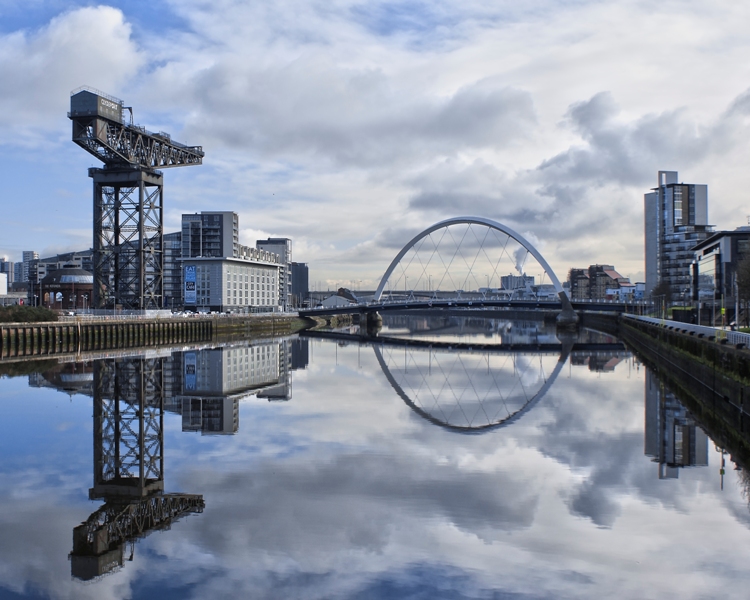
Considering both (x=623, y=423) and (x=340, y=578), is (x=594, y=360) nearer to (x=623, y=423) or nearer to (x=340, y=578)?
(x=623, y=423)

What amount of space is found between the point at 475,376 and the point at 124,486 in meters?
22.2

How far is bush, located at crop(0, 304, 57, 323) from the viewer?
4488cm

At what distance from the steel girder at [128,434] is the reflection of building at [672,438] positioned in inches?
370

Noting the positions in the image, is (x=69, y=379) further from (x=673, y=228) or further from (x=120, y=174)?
(x=673, y=228)

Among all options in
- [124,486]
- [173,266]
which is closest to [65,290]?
[173,266]

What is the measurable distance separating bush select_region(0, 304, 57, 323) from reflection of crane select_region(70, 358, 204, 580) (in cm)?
2523

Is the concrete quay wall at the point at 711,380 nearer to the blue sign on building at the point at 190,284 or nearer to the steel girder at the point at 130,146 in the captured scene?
the steel girder at the point at 130,146

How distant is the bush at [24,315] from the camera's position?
44.9 m

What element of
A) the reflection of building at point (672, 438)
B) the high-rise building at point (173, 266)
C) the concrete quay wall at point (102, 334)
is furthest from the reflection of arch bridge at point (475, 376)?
the high-rise building at point (173, 266)

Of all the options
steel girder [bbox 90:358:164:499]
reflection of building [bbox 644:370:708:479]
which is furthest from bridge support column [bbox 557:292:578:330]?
steel girder [bbox 90:358:164:499]

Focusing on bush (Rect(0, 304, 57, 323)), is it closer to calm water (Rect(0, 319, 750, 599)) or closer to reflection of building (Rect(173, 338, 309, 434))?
reflection of building (Rect(173, 338, 309, 434))

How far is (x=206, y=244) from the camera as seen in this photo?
10300 centimetres

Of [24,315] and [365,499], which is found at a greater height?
[24,315]

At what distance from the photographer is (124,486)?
12.3m
